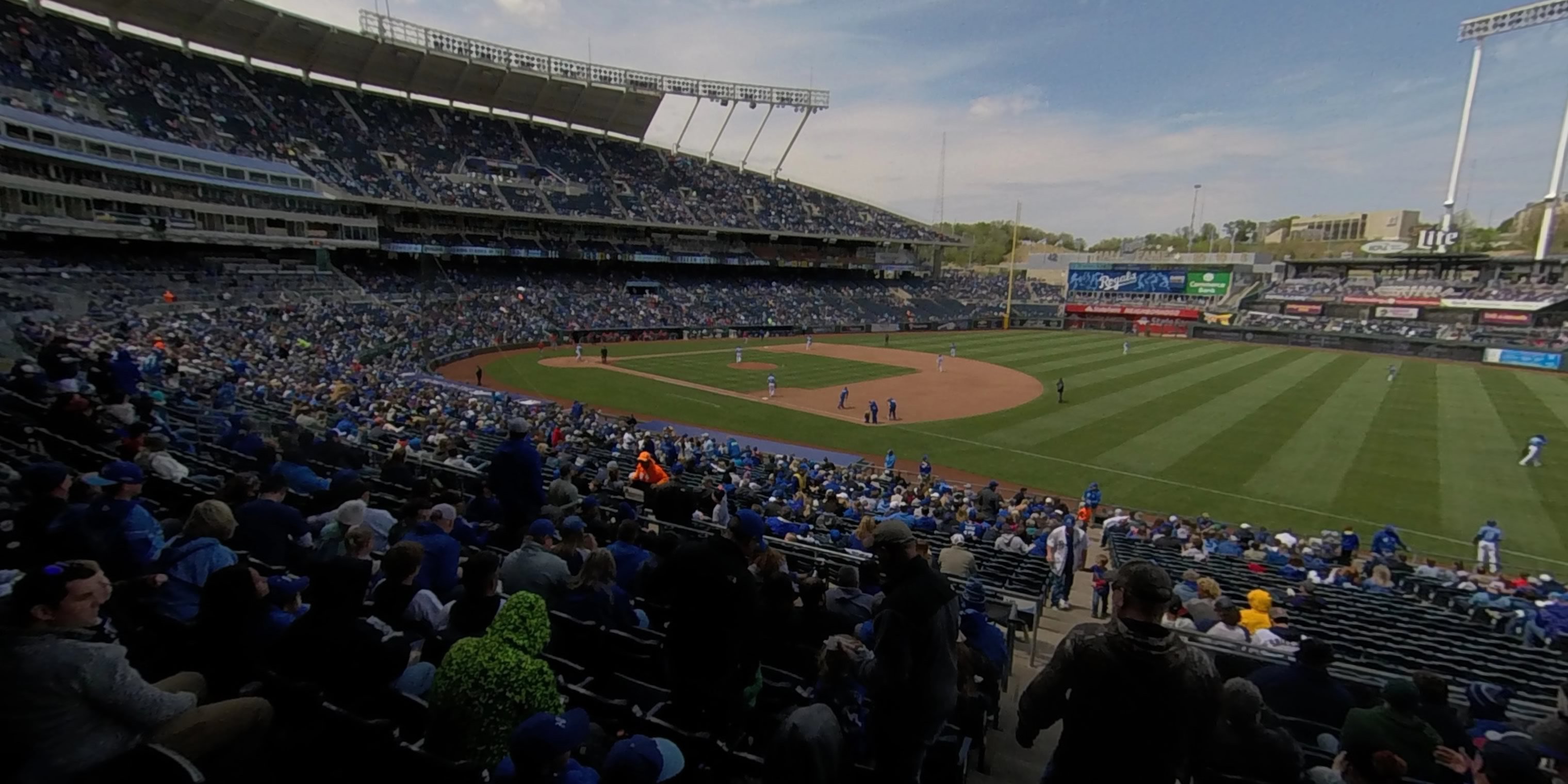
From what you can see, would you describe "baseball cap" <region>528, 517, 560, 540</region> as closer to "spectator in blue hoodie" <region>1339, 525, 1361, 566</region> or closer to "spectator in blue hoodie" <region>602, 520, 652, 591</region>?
"spectator in blue hoodie" <region>602, 520, 652, 591</region>

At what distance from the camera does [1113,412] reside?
31031 millimetres

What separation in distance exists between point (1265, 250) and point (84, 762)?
13300 cm

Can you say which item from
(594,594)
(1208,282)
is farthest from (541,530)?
(1208,282)

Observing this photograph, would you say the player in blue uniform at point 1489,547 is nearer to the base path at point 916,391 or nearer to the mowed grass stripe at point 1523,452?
the mowed grass stripe at point 1523,452

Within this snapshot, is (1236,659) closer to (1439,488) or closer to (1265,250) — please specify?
(1439,488)

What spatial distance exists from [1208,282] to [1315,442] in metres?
55.9

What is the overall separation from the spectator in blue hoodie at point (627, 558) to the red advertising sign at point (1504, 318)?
7748cm

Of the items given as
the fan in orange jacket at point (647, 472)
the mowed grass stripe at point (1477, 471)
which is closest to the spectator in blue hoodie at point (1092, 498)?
the mowed grass stripe at point (1477, 471)

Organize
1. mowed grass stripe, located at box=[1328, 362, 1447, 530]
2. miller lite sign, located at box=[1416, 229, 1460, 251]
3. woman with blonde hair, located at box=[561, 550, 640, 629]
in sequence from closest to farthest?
woman with blonde hair, located at box=[561, 550, 640, 629]
mowed grass stripe, located at box=[1328, 362, 1447, 530]
miller lite sign, located at box=[1416, 229, 1460, 251]

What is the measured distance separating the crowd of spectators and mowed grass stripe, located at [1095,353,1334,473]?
156ft

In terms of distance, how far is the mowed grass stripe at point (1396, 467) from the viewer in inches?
779

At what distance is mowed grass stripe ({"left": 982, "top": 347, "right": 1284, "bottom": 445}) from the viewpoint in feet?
90.6

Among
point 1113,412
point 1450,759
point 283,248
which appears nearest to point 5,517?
point 1450,759

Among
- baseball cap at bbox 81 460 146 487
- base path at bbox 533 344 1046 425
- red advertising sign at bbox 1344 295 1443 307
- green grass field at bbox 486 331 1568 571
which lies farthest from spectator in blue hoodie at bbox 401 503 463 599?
red advertising sign at bbox 1344 295 1443 307
